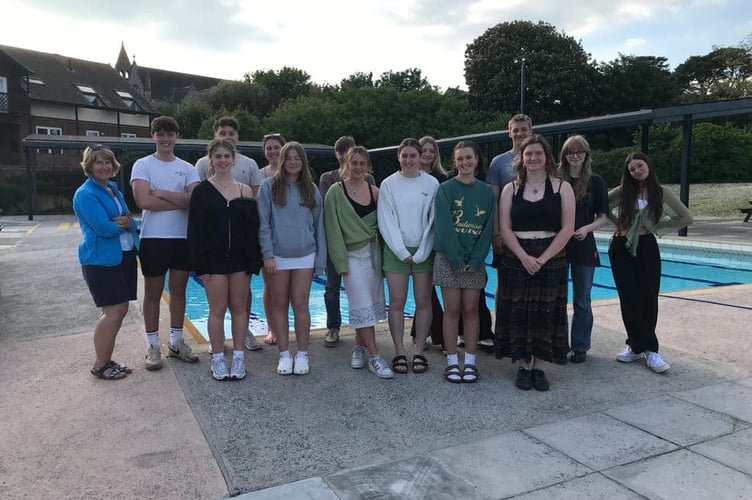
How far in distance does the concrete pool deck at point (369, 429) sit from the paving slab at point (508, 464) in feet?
0.03

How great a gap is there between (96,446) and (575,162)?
3.58 metres

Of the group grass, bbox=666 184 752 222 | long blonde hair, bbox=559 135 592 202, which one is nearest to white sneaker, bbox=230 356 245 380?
long blonde hair, bbox=559 135 592 202

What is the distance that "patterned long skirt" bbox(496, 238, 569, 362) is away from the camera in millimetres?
3658

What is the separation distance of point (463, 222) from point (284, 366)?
1648 millimetres

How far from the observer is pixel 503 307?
3.77m

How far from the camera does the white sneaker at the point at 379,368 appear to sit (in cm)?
385

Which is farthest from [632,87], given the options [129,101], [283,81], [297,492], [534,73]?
[297,492]

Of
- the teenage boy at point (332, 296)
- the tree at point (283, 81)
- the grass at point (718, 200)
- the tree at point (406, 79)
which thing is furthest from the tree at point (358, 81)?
the teenage boy at point (332, 296)

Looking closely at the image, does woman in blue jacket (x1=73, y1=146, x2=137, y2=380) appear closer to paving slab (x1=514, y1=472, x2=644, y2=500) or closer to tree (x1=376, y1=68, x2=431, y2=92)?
paving slab (x1=514, y1=472, x2=644, y2=500)

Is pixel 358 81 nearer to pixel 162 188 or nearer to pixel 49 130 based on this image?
pixel 49 130

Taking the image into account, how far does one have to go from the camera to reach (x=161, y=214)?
387 cm

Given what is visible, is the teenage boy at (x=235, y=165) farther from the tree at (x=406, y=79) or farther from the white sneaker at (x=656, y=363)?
the tree at (x=406, y=79)

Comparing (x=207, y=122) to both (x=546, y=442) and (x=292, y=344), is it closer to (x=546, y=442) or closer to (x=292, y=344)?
(x=292, y=344)

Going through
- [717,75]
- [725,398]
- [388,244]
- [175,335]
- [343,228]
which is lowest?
[725,398]
